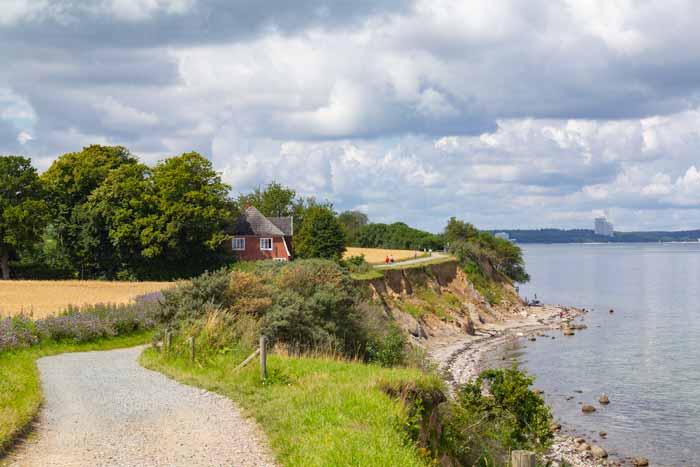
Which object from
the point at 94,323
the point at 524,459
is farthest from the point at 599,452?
the point at 524,459

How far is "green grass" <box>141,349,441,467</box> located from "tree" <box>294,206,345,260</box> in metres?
55.2

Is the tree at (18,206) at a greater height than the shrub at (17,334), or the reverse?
the tree at (18,206)

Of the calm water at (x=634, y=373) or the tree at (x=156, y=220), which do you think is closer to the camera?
the calm water at (x=634, y=373)

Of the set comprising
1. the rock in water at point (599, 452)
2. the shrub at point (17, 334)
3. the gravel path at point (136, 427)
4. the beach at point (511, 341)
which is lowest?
the rock in water at point (599, 452)

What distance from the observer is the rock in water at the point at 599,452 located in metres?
30.8

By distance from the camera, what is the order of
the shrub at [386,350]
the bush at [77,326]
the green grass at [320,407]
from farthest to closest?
the shrub at [386,350] → the bush at [77,326] → the green grass at [320,407]

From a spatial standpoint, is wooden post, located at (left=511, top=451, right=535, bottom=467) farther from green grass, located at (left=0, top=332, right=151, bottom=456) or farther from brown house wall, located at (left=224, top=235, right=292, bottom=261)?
brown house wall, located at (left=224, top=235, right=292, bottom=261)

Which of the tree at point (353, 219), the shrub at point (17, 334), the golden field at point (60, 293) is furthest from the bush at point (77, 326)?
the tree at point (353, 219)

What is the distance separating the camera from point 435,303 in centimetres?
7144

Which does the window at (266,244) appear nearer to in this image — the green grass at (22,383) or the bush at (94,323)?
the bush at (94,323)

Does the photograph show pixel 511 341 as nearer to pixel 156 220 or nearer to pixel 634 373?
pixel 634 373

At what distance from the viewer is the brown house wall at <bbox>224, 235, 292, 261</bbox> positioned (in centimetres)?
7888

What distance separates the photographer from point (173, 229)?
64.8 metres

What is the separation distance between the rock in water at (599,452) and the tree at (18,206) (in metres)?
51.1
